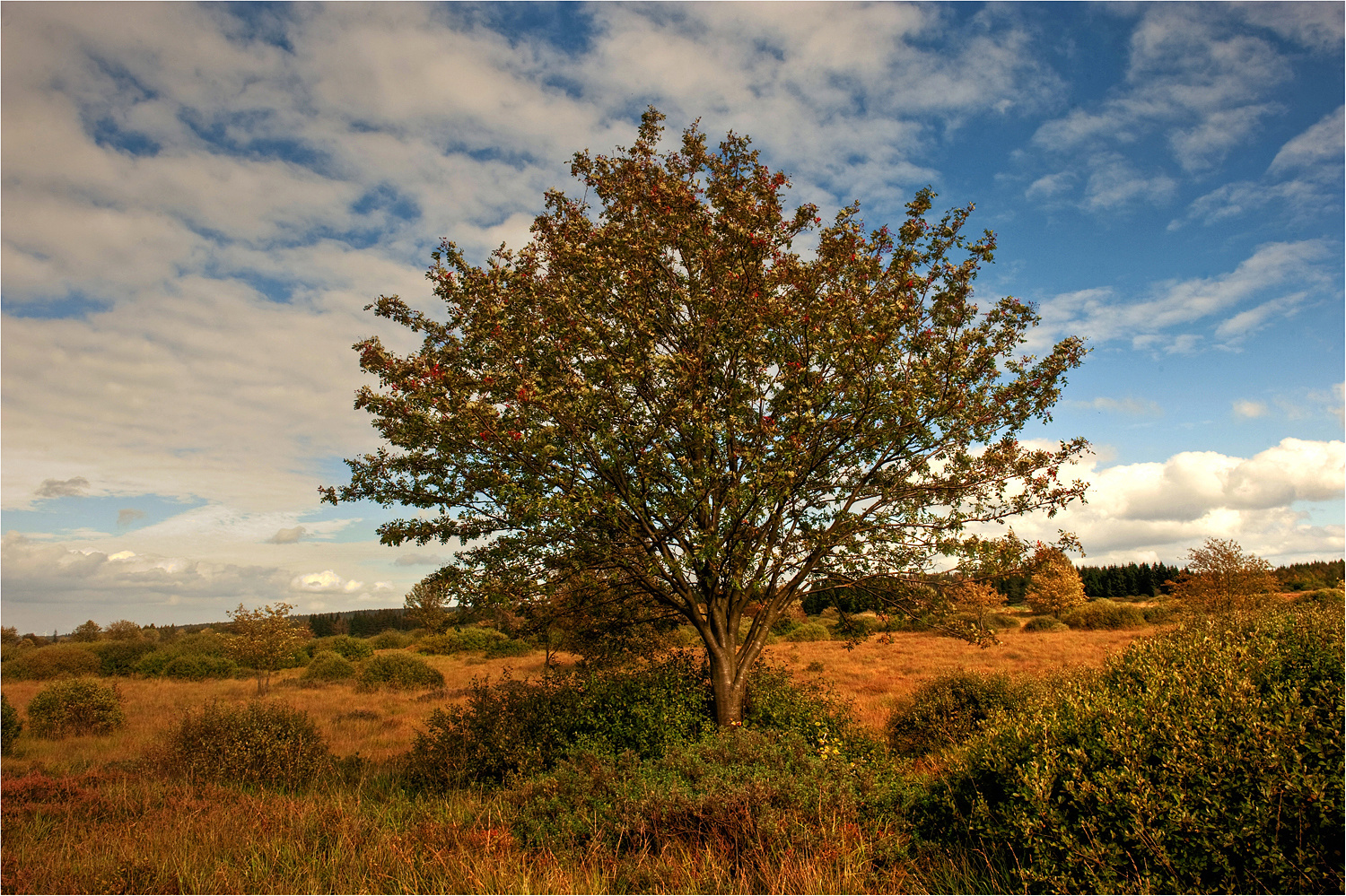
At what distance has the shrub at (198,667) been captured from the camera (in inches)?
1567

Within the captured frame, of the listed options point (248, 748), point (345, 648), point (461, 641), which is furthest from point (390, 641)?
point (248, 748)

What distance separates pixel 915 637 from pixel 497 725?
45.0 metres

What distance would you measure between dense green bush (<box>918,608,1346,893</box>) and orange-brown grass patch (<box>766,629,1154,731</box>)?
1004cm

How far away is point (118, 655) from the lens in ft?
139

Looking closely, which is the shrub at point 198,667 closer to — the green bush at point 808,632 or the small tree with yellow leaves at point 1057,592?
the green bush at point 808,632

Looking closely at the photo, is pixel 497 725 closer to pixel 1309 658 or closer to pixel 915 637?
pixel 1309 658

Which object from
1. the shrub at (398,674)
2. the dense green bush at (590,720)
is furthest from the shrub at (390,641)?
the dense green bush at (590,720)

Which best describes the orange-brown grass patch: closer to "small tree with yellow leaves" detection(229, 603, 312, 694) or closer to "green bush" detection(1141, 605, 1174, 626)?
"green bush" detection(1141, 605, 1174, 626)

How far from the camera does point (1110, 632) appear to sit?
147 feet

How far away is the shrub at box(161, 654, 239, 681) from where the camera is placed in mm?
39812

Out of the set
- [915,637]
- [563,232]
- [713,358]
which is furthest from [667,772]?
[915,637]

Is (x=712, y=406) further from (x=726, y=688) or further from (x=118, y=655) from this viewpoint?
(x=118, y=655)

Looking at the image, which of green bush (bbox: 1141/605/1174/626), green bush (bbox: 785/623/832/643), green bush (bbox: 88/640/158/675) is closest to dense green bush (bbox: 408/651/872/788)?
green bush (bbox: 785/623/832/643)

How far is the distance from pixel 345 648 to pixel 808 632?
1384 inches
